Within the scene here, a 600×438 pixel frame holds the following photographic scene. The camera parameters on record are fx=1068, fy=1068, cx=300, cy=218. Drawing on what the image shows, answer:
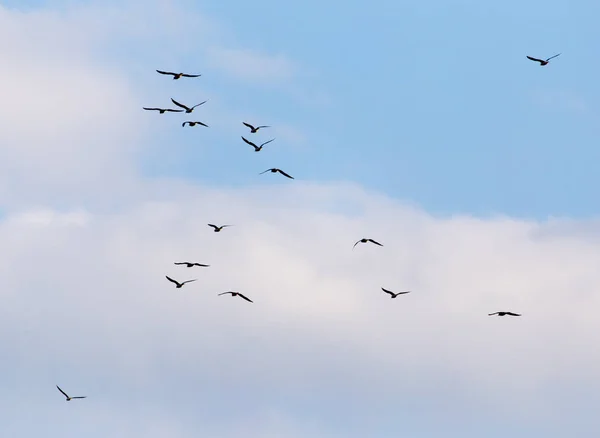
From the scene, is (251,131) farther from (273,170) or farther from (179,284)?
(179,284)

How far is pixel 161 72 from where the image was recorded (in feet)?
462

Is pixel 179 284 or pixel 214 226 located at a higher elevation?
pixel 214 226

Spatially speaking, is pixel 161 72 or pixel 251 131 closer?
pixel 161 72

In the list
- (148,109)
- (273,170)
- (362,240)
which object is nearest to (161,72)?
(148,109)

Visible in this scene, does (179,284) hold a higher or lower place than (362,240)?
Result: lower

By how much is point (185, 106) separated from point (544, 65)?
51362mm

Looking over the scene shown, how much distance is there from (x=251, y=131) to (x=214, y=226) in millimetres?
15328

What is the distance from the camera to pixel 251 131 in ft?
525

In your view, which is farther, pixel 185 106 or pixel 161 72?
pixel 185 106

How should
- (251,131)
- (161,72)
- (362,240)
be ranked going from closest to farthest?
(161,72)
(362,240)
(251,131)

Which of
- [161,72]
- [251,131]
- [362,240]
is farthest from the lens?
[251,131]

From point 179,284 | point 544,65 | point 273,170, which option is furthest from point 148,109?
point 544,65

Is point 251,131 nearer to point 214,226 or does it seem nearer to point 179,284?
point 214,226

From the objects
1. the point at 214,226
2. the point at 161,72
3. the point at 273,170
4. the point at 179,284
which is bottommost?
the point at 179,284
